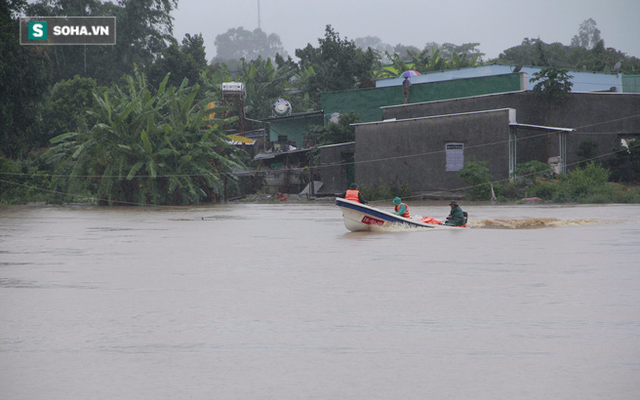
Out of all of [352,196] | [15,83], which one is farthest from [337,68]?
[352,196]

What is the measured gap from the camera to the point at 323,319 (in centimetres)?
825

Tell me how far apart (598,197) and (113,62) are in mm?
→ 47734

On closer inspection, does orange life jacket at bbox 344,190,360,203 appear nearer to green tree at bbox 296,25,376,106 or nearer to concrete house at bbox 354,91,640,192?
concrete house at bbox 354,91,640,192

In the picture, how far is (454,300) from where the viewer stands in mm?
9453

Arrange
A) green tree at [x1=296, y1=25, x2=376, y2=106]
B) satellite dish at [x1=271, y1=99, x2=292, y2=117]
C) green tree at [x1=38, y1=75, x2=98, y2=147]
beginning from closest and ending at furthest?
green tree at [x1=38, y1=75, x2=98, y2=147]
satellite dish at [x1=271, y1=99, x2=292, y2=117]
green tree at [x1=296, y1=25, x2=376, y2=106]

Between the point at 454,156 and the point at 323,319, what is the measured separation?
28.3m

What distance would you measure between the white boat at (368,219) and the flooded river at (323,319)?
153 cm

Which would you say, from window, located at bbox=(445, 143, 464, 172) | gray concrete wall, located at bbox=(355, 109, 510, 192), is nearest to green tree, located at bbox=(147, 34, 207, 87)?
gray concrete wall, located at bbox=(355, 109, 510, 192)

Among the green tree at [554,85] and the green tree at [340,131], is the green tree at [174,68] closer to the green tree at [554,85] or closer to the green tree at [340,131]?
the green tree at [340,131]

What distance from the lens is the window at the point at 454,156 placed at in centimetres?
3544

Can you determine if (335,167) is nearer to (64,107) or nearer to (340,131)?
(340,131)

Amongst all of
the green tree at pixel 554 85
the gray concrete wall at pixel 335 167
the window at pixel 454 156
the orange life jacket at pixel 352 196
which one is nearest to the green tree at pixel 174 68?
the gray concrete wall at pixel 335 167

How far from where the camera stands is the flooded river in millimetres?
5629

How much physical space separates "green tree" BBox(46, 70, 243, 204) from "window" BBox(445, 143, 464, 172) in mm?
10784
